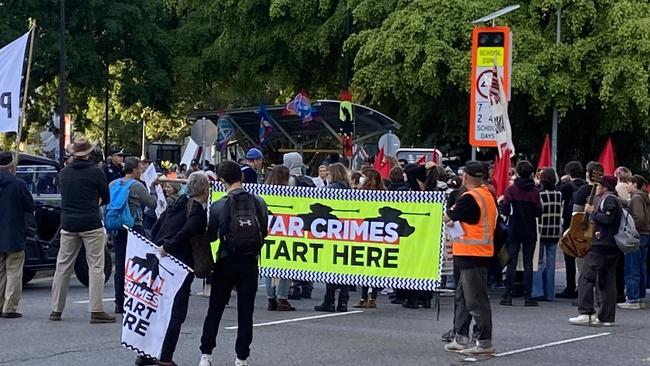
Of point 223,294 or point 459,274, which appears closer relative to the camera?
point 223,294

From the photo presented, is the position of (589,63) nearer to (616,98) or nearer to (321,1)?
(616,98)

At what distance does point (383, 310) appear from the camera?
13.8 metres

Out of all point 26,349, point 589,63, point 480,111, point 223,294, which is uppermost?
point 589,63

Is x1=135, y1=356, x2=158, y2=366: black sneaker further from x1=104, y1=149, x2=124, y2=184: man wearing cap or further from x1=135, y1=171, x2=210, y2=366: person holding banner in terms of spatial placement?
x1=104, y1=149, x2=124, y2=184: man wearing cap

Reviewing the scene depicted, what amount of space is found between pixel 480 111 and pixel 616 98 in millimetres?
12125

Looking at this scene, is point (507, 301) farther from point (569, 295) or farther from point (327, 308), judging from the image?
point (327, 308)

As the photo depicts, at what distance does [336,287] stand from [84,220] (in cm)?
326

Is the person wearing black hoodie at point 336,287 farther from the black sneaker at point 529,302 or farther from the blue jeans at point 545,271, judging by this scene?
the blue jeans at point 545,271

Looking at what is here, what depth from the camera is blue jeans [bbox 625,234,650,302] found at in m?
14.7

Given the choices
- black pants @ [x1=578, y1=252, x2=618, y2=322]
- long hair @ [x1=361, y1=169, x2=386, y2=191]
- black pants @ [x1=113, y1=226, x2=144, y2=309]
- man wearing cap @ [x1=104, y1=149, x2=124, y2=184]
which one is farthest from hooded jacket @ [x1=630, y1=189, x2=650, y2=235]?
man wearing cap @ [x1=104, y1=149, x2=124, y2=184]

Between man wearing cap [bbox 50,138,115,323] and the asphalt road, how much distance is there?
0.46m

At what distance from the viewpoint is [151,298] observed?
30.6 feet

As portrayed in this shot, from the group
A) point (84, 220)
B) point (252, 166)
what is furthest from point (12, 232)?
point (252, 166)

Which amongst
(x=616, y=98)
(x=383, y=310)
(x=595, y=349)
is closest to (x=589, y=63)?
(x=616, y=98)
